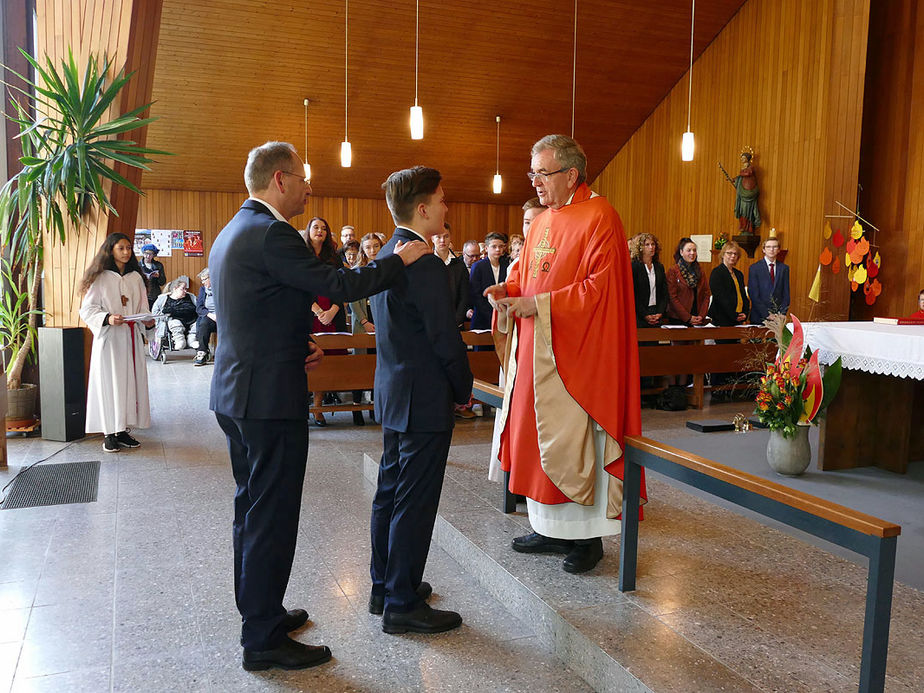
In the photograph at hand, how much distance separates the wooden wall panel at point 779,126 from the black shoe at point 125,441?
24.2 ft

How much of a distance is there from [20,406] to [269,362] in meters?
4.18

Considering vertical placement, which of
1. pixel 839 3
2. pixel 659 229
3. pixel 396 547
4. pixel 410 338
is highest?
pixel 839 3

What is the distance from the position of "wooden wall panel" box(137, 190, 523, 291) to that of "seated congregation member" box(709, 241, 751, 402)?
6.93 meters

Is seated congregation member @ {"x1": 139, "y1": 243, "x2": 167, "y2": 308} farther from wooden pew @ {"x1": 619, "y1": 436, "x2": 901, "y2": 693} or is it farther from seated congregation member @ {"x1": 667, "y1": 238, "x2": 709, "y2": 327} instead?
wooden pew @ {"x1": 619, "y1": 436, "x2": 901, "y2": 693}

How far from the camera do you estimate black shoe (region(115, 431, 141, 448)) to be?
5.09 meters

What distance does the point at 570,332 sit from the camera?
2615 millimetres

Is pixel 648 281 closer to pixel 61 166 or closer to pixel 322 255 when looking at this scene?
pixel 322 255

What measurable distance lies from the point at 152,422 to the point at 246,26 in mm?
5359

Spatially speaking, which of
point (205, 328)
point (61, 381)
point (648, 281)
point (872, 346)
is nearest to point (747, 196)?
point (648, 281)

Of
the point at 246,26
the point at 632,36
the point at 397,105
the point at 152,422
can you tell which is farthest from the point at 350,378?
the point at 632,36

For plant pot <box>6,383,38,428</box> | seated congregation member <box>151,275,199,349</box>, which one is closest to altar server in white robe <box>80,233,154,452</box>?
plant pot <box>6,383,38,428</box>

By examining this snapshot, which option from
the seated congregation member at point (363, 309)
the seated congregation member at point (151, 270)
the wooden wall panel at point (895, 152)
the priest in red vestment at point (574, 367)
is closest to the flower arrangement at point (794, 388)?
the priest in red vestment at point (574, 367)

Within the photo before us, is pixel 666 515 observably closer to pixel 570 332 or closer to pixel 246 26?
pixel 570 332

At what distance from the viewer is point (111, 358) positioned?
16.5 feet
